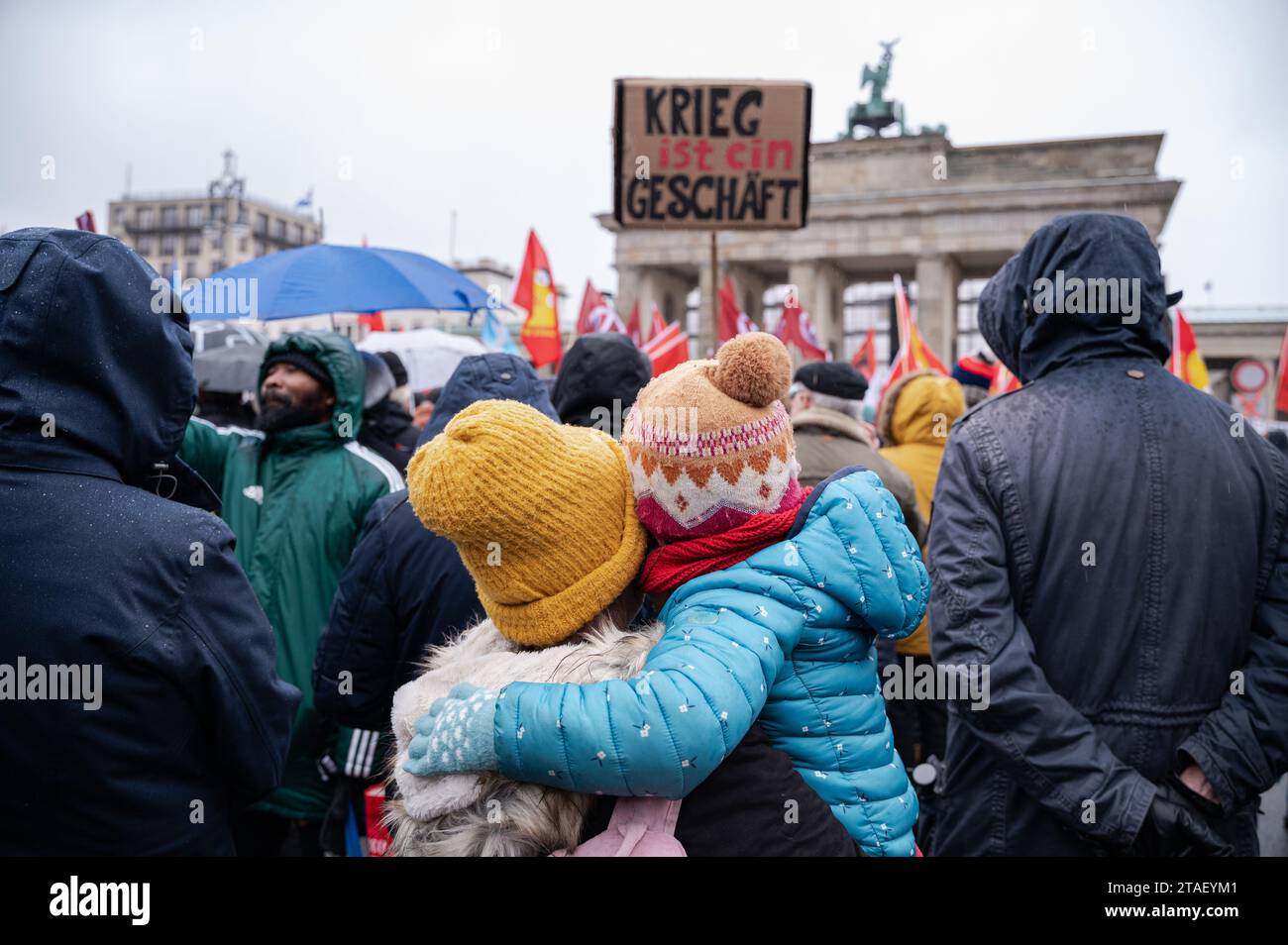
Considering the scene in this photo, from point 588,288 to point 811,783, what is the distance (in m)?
10.4

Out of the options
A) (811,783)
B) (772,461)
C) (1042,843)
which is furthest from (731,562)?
(1042,843)

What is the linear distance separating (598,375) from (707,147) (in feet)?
8.40

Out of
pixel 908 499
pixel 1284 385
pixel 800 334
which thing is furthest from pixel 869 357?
pixel 908 499

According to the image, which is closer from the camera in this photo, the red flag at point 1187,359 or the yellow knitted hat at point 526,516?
the yellow knitted hat at point 526,516

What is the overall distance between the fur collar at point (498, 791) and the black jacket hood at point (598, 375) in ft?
6.22

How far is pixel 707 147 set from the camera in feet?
17.9

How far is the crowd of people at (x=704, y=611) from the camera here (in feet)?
4.78

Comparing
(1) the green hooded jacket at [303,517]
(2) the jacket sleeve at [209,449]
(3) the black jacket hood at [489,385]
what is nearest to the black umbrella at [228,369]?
(2) the jacket sleeve at [209,449]

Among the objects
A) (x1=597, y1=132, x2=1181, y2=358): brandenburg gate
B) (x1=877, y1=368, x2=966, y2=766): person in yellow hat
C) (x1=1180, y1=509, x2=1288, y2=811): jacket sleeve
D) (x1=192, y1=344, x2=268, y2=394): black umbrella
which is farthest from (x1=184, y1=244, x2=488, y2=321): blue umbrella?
(x1=597, y1=132, x2=1181, y2=358): brandenburg gate

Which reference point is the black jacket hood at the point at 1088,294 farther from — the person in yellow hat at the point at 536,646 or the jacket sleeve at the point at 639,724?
the jacket sleeve at the point at 639,724

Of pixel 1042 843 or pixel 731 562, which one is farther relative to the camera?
pixel 1042 843

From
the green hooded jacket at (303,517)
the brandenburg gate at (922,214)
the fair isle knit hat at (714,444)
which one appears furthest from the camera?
the brandenburg gate at (922,214)

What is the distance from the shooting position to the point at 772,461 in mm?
1684

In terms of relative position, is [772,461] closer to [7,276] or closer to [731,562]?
[731,562]
